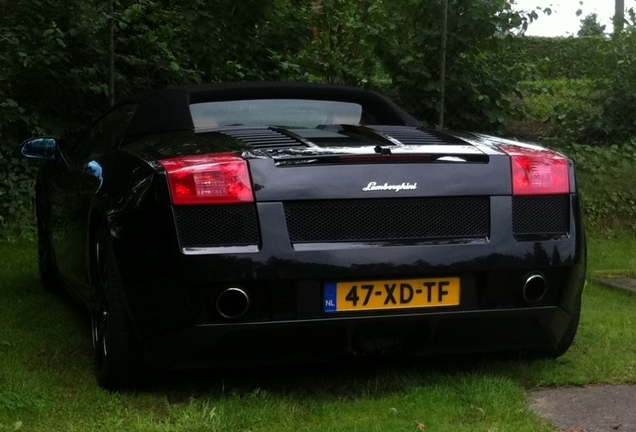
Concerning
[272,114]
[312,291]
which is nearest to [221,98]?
[272,114]

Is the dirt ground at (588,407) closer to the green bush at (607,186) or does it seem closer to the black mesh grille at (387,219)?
the black mesh grille at (387,219)

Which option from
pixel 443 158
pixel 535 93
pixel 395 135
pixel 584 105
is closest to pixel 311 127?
pixel 395 135

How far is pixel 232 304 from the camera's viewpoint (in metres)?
4.05

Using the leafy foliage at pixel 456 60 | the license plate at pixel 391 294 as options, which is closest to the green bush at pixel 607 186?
the leafy foliage at pixel 456 60

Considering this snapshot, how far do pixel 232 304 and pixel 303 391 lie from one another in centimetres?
70

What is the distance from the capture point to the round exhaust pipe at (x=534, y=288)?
430 centimetres

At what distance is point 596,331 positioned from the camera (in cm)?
572

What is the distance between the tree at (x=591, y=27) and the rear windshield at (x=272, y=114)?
6189mm

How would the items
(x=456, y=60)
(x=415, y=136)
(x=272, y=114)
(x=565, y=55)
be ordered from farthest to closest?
(x=565, y=55), (x=456, y=60), (x=272, y=114), (x=415, y=136)

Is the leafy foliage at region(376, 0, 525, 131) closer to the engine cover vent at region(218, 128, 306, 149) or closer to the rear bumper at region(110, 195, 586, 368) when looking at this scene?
the engine cover vent at region(218, 128, 306, 149)

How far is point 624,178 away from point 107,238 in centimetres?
697

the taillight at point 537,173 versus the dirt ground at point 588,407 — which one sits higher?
the taillight at point 537,173

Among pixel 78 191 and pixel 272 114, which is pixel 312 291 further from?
pixel 78 191

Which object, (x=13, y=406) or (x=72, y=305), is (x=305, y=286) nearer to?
(x=13, y=406)
